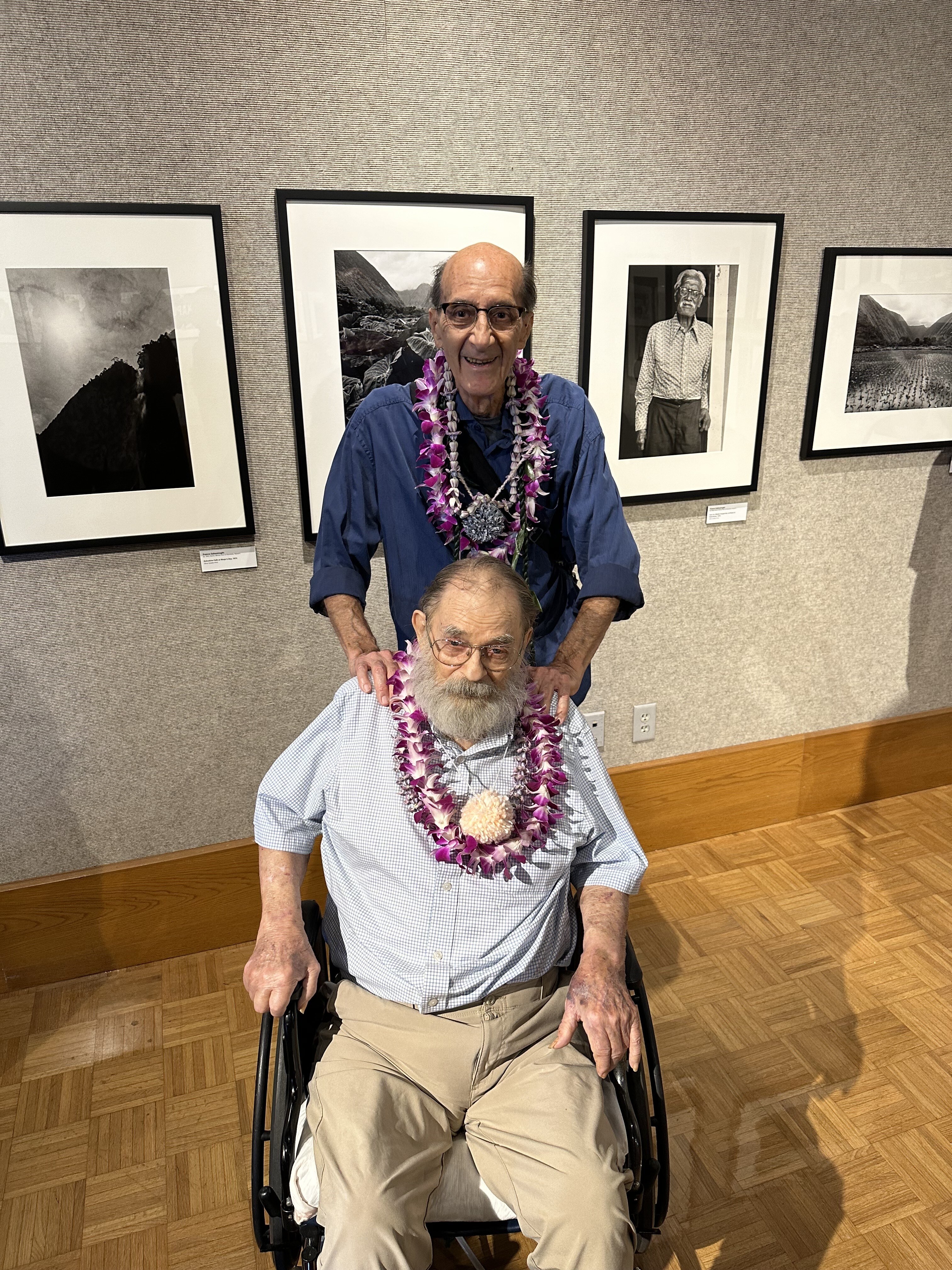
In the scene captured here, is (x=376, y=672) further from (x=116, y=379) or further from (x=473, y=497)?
(x=116, y=379)

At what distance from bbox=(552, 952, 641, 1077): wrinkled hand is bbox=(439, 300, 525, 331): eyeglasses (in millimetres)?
1199

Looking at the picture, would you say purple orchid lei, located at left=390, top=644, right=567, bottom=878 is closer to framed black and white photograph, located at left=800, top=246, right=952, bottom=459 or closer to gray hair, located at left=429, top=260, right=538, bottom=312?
gray hair, located at left=429, top=260, right=538, bottom=312

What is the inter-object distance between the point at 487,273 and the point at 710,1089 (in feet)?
6.61

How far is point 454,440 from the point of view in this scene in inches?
75.0

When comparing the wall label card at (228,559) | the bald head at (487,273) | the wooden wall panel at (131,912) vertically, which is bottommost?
the wooden wall panel at (131,912)

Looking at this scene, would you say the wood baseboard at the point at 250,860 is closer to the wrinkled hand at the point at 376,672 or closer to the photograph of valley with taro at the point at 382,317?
the wrinkled hand at the point at 376,672

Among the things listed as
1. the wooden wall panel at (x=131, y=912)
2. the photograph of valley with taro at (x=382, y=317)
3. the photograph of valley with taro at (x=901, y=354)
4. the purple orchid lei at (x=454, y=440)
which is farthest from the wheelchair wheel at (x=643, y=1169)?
the photograph of valley with taro at (x=901, y=354)

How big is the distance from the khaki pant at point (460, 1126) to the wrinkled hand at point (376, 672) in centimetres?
55

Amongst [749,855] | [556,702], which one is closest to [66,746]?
[556,702]

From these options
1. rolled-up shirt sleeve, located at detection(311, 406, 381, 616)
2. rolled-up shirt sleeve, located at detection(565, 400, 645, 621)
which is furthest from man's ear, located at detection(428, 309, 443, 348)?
rolled-up shirt sleeve, located at detection(565, 400, 645, 621)

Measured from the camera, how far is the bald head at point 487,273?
1.67 metres

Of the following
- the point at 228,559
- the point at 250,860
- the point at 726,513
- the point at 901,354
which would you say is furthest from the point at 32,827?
the point at 901,354

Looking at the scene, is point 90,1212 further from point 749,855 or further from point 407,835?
point 749,855

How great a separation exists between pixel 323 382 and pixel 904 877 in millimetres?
2556
